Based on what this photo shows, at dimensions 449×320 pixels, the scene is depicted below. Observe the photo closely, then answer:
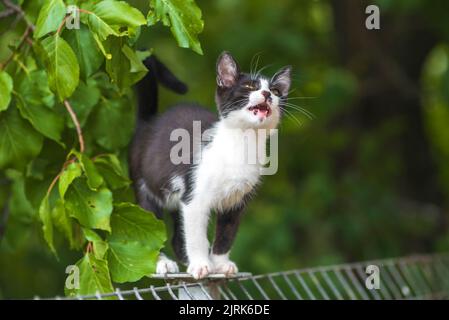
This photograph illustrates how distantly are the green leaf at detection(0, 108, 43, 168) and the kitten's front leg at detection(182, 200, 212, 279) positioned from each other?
26.2 inches

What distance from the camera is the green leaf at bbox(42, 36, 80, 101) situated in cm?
275

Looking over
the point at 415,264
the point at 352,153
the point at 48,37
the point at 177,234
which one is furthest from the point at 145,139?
the point at 352,153

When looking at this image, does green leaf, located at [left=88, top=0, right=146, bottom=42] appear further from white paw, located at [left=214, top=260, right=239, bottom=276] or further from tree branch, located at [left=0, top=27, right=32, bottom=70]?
white paw, located at [left=214, top=260, right=239, bottom=276]

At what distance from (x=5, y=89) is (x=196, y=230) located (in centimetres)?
87

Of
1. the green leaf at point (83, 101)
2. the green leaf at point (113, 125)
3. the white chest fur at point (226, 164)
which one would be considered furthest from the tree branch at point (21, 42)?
the white chest fur at point (226, 164)

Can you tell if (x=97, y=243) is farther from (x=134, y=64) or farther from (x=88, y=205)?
(x=134, y=64)

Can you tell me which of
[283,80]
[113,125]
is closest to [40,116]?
[113,125]

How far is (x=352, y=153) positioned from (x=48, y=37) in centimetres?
497

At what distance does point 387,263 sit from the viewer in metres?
4.19

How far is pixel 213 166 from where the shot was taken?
2.99 metres

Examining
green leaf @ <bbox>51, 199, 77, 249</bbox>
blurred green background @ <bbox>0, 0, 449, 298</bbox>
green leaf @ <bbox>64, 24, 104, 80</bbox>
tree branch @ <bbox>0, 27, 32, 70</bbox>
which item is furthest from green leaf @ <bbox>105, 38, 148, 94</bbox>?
blurred green background @ <bbox>0, 0, 449, 298</bbox>

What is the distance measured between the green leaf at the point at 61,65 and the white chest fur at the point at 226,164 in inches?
22.2

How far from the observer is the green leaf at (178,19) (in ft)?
8.86

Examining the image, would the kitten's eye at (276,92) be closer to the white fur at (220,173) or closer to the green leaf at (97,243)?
the white fur at (220,173)
